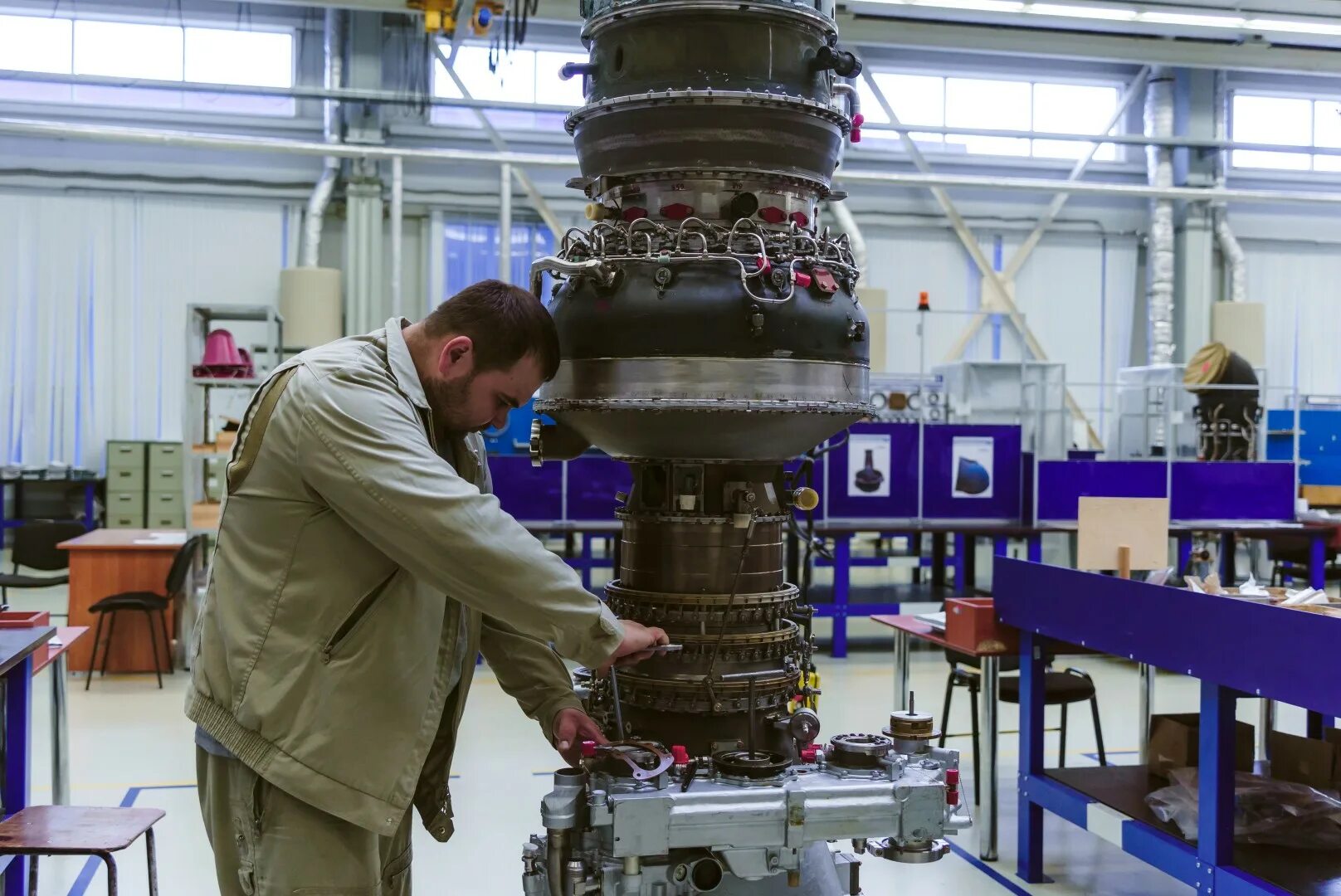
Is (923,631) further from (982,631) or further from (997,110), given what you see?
(997,110)

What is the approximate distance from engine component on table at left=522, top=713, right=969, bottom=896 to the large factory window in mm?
12177

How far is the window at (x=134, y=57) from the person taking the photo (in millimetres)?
10289

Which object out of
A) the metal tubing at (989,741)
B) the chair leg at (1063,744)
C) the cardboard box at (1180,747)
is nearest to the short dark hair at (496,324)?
the metal tubing at (989,741)

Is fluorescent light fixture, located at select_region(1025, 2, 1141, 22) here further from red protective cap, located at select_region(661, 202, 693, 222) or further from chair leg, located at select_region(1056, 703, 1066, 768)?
red protective cap, located at select_region(661, 202, 693, 222)

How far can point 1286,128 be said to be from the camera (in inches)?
486

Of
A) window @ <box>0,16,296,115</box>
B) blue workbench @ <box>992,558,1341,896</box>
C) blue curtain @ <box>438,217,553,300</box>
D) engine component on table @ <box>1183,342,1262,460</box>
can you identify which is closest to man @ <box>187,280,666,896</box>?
blue workbench @ <box>992,558,1341,896</box>

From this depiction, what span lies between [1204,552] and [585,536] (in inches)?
172

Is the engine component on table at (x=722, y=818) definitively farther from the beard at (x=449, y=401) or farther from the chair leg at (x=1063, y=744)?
the chair leg at (x=1063, y=744)

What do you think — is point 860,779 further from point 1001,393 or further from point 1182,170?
point 1182,170

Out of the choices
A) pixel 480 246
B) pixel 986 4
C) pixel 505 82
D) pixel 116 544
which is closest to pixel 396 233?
pixel 480 246

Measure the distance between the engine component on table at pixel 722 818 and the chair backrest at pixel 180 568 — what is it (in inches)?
170

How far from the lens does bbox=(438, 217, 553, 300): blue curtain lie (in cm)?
1113

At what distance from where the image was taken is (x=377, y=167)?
34.8 feet

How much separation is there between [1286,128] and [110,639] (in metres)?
12.0
